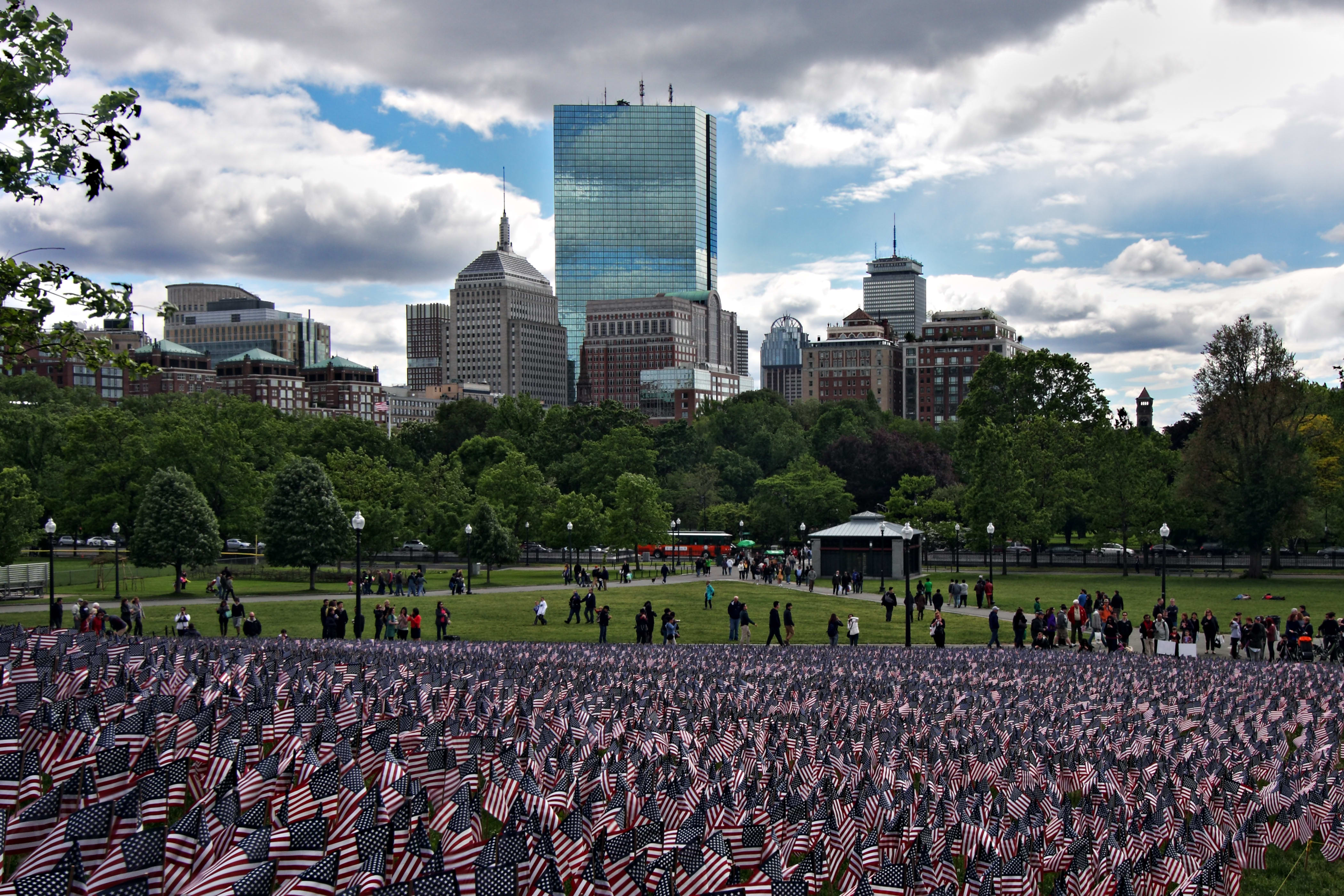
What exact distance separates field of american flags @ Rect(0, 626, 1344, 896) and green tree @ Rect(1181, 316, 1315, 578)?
131ft

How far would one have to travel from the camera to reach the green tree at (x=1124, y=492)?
207 feet

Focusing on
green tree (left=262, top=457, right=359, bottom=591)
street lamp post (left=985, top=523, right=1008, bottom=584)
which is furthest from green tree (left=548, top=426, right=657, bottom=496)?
green tree (left=262, top=457, right=359, bottom=591)

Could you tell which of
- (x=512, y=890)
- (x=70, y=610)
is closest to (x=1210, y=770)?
(x=512, y=890)

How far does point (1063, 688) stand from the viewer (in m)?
21.5

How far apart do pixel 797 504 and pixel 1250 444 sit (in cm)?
3165

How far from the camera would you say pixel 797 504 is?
266 ft

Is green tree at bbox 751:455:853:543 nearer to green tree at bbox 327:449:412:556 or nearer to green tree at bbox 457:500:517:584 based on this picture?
green tree at bbox 327:449:412:556

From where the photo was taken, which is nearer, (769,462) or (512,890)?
(512,890)

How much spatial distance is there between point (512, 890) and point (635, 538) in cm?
5746

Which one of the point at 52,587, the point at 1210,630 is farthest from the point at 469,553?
the point at 1210,630

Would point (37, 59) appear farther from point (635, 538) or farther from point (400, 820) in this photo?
point (635, 538)

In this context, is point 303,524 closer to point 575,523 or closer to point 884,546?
point 575,523

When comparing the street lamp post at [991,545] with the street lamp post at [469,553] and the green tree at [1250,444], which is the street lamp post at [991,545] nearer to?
the green tree at [1250,444]

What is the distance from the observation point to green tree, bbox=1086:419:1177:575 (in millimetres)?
63125
